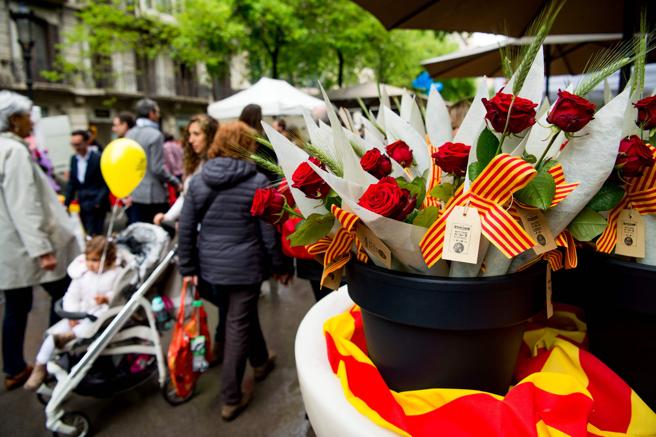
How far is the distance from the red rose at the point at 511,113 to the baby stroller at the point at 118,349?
7.52ft

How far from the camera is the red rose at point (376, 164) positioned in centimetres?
81

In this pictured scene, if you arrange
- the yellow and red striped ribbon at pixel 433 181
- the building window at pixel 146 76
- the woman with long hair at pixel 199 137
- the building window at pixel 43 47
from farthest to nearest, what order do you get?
the building window at pixel 146 76 → the building window at pixel 43 47 → the woman with long hair at pixel 199 137 → the yellow and red striped ribbon at pixel 433 181

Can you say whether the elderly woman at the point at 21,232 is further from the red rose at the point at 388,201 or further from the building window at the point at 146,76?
the building window at the point at 146,76

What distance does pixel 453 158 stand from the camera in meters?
0.77

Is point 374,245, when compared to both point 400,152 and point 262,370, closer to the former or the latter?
point 400,152

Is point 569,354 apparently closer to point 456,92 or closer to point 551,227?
point 551,227

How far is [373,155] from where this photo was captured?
0.81 m

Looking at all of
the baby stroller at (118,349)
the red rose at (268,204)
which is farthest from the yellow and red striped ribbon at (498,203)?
the baby stroller at (118,349)

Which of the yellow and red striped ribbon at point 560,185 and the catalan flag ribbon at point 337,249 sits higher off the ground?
the yellow and red striped ribbon at point 560,185

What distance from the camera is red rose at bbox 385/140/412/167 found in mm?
920

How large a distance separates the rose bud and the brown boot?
105 inches

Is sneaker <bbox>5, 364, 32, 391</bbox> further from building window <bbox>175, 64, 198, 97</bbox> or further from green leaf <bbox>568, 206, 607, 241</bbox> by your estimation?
building window <bbox>175, 64, 198, 97</bbox>

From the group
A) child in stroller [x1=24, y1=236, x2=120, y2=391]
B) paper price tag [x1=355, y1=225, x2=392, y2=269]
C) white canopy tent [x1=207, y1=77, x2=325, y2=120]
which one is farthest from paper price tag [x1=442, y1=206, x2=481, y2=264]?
white canopy tent [x1=207, y1=77, x2=325, y2=120]

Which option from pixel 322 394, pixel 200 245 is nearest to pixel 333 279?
pixel 322 394
